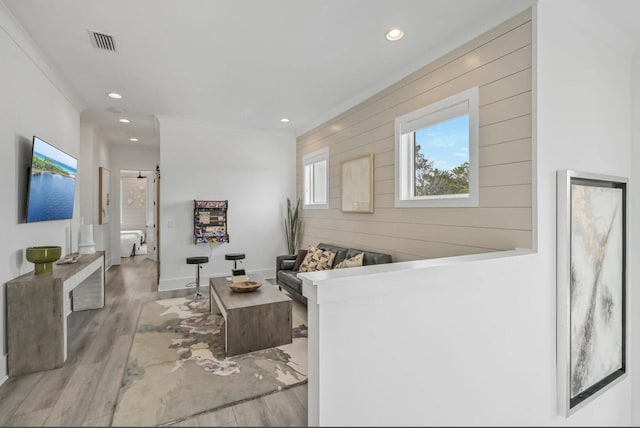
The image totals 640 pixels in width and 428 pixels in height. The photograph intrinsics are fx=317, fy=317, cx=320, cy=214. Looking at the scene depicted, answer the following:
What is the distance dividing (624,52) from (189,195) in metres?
5.57

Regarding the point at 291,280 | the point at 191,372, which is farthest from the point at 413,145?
the point at 191,372

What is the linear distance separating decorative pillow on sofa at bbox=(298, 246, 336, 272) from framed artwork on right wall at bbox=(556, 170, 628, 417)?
8.22ft

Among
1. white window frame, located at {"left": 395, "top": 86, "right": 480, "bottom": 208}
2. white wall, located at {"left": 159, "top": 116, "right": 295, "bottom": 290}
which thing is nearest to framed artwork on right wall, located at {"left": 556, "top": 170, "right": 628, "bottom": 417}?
white window frame, located at {"left": 395, "top": 86, "right": 480, "bottom": 208}

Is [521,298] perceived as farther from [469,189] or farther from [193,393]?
[193,393]

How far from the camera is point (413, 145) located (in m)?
3.40

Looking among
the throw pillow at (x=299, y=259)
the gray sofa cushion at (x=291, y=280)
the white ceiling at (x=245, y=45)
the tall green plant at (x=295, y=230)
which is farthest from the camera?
the tall green plant at (x=295, y=230)

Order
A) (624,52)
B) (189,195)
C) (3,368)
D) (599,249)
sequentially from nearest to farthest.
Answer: (3,368) → (599,249) → (624,52) → (189,195)

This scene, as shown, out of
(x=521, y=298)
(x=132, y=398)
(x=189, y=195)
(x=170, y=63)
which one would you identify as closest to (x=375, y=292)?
(x=521, y=298)

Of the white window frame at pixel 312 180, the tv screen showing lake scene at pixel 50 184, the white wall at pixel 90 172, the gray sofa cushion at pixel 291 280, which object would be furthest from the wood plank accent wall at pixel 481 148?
the white wall at pixel 90 172

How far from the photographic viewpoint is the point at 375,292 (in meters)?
1.40

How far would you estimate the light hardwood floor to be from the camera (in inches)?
75.0

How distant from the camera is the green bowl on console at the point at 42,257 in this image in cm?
263

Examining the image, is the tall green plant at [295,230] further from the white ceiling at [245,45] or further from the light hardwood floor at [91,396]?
the light hardwood floor at [91,396]

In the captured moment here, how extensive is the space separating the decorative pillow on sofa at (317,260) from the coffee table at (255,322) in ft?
3.76
